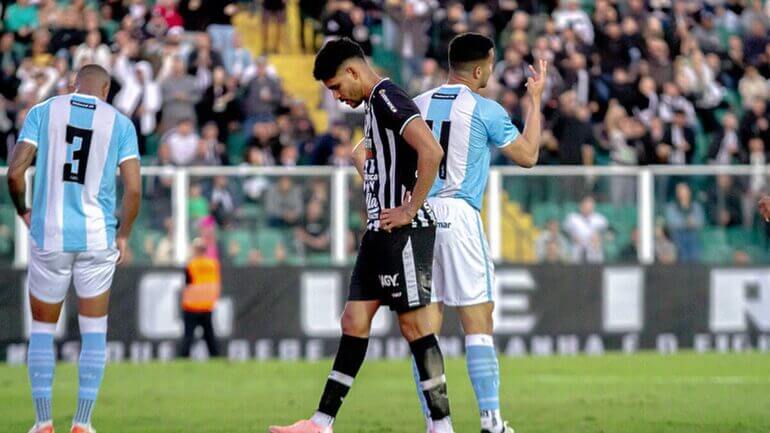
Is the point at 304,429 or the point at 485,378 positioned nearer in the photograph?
the point at 304,429

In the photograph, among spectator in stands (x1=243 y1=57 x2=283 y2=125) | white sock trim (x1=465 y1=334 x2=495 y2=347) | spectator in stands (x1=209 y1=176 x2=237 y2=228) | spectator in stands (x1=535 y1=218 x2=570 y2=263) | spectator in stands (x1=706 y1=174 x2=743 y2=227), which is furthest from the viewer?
spectator in stands (x1=243 y1=57 x2=283 y2=125)

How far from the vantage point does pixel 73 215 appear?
370 inches

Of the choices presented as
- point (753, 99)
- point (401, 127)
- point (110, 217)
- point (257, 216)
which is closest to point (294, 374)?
point (257, 216)

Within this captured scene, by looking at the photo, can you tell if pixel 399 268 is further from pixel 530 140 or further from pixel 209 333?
pixel 209 333

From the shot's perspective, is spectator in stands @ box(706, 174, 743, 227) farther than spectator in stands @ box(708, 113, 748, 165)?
No

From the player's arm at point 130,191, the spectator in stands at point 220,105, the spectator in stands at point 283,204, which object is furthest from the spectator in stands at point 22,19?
the player's arm at point 130,191

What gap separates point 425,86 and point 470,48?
12.6 metres

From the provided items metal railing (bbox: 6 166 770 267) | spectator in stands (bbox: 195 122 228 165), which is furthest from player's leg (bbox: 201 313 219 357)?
spectator in stands (bbox: 195 122 228 165)

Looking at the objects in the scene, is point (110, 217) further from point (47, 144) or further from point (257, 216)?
point (257, 216)

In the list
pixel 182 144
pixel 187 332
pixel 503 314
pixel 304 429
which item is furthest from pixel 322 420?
pixel 182 144

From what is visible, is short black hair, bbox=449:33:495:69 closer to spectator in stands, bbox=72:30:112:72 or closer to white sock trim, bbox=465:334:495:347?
white sock trim, bbox=465:334:495:347

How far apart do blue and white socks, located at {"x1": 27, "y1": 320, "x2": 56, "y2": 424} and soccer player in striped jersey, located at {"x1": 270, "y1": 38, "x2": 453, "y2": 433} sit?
56.9 inches

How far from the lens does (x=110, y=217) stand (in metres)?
9.59

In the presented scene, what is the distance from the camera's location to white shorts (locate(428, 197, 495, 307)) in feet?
30.0
